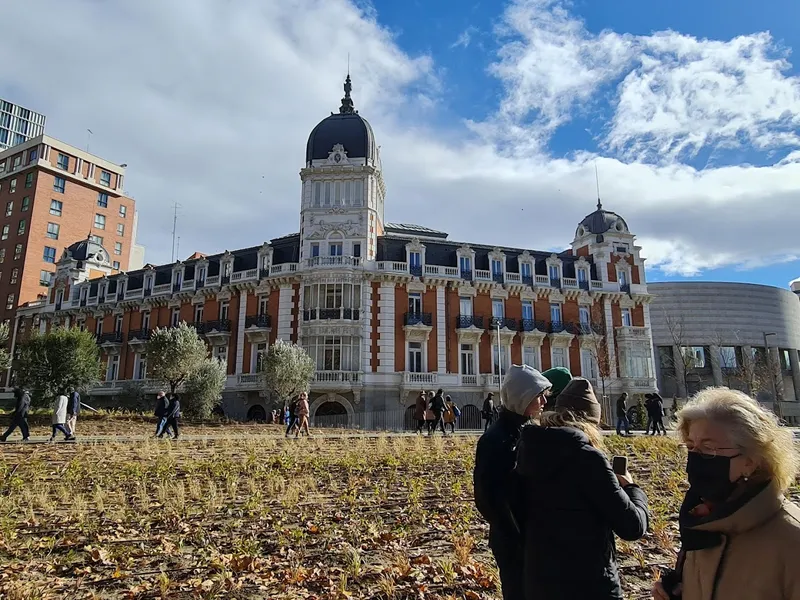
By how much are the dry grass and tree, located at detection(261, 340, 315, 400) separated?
1854cm

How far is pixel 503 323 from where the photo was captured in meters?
38.3

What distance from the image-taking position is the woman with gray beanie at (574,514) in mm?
2855

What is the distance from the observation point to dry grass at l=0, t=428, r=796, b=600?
4945 millimetres

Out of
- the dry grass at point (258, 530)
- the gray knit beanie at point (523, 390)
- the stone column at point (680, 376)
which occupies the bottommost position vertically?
the dry grass at point (258, 530)

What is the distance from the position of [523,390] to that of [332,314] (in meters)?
32.4

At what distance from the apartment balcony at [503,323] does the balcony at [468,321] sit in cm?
80

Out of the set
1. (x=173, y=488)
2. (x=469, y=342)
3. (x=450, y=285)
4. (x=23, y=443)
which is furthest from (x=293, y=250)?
(x=173, y=488)

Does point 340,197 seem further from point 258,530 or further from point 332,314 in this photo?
point 258,530

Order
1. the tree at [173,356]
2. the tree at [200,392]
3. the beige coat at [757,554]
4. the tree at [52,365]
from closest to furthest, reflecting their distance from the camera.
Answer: the beige coat at [757,554], the tree at [173,356], the tree at [200,392], the tree at [52,365]

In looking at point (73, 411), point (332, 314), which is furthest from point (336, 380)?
point (73, 411)

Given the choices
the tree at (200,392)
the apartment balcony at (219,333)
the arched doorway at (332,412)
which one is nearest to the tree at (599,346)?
the arched doorway at (332,412)

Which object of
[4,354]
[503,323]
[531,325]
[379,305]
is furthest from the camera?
[4,354]

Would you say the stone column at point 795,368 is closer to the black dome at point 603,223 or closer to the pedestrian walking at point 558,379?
the black dome at point 603,223

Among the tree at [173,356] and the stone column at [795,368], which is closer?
the tree at [173,356]
